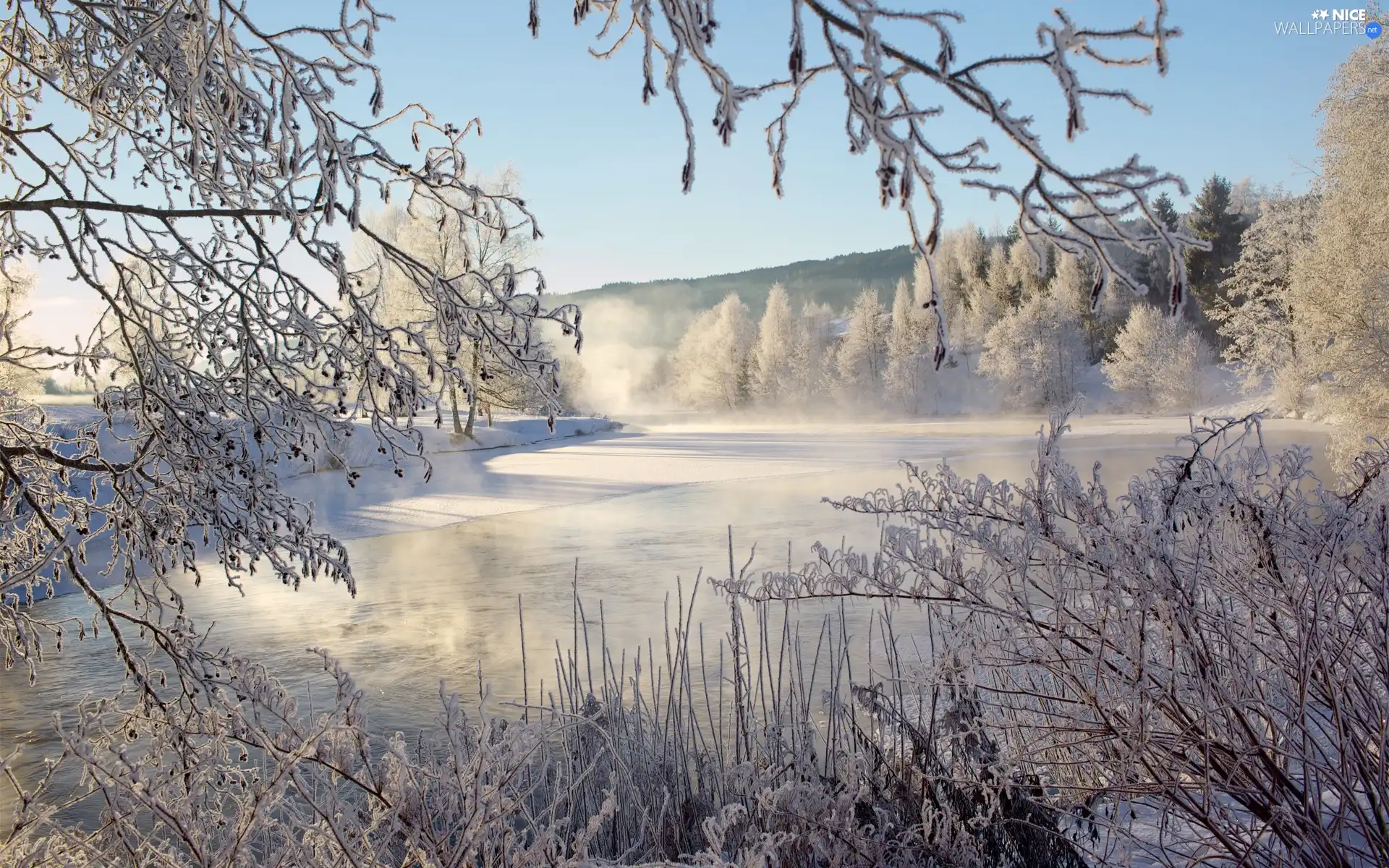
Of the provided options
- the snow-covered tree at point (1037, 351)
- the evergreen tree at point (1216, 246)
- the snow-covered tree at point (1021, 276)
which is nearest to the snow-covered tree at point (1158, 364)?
the evergreen tree at point (1216, 246)

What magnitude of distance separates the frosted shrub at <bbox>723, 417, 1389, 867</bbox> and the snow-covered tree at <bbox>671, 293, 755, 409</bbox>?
2325 inches

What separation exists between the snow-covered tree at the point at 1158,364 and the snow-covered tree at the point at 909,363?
11.1 m

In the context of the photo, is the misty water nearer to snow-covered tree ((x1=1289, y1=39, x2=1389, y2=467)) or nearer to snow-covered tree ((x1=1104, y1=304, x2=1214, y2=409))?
snow-covered tree ((x1=1289, y1=39, x2=1389, y2=467))

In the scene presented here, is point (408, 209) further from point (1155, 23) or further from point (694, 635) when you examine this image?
point (694, 635)

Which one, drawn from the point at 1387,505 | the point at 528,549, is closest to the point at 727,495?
the point at 528,549

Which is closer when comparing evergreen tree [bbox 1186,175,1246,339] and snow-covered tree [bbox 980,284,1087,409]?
evergreen tree [bbox 1186,175,1246,339]

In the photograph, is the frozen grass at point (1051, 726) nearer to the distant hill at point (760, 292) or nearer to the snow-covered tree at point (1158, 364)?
the snow-covered tree at point (1158, 364)

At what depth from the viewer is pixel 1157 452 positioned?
69.4 feet

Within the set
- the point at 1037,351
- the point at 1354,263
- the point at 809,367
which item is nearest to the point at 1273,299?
the point at 1354,263

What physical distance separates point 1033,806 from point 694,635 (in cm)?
440

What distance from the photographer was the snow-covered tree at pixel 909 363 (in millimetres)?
52844

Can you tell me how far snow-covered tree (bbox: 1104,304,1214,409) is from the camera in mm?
39750

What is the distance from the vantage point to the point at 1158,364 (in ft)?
133

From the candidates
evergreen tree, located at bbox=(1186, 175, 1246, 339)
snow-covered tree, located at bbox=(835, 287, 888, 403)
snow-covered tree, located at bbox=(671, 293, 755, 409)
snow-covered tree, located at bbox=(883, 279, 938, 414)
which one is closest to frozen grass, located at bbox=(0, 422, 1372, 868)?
evergreen tree, located at bbox=(1186, 175, 1246, 339)
